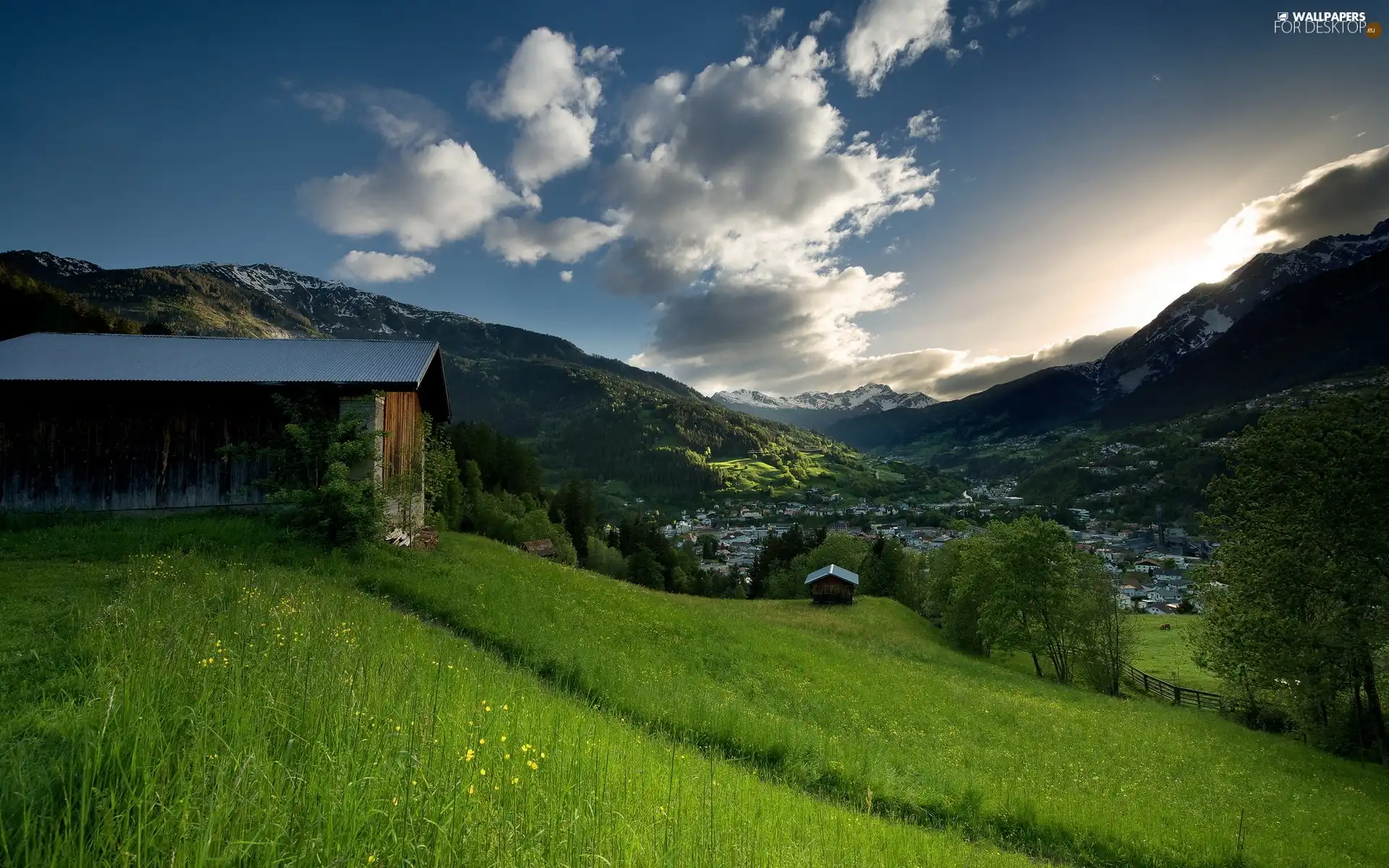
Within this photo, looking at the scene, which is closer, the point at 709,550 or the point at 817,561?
the point at 817,561

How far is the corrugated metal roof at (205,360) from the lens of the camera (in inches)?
799

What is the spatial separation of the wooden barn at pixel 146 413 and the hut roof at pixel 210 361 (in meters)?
0.07

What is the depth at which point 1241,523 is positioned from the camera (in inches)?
940

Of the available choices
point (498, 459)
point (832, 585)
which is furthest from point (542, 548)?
point (832, 585)

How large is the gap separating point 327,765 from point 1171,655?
239 feet

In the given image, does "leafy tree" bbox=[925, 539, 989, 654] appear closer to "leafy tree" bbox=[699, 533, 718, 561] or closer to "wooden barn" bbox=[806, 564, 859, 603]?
"wooden barn" bbox=[806, 564, 859, 603]

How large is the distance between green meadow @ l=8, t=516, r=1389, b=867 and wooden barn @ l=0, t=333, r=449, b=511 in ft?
6.48

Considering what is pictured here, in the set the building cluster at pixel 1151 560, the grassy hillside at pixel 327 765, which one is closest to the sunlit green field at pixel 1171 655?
the building cluster at pixel 1151 560

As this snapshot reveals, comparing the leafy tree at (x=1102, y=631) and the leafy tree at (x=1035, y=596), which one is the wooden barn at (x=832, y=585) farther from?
the leafy tree at (x=1102, y=631)

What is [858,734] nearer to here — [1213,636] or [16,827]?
[16,827]

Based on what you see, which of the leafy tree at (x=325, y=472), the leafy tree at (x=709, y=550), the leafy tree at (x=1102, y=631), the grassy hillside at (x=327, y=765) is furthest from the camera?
the leafy tree at (x=709, y=550)

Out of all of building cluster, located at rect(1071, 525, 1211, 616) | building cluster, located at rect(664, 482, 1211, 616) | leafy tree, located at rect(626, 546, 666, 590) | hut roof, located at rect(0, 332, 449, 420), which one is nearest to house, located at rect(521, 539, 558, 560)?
leafy tree, located at rect(626, 546, 666, 590)

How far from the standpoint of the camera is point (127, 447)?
2077 cm

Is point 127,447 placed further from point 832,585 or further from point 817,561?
point 817,561
